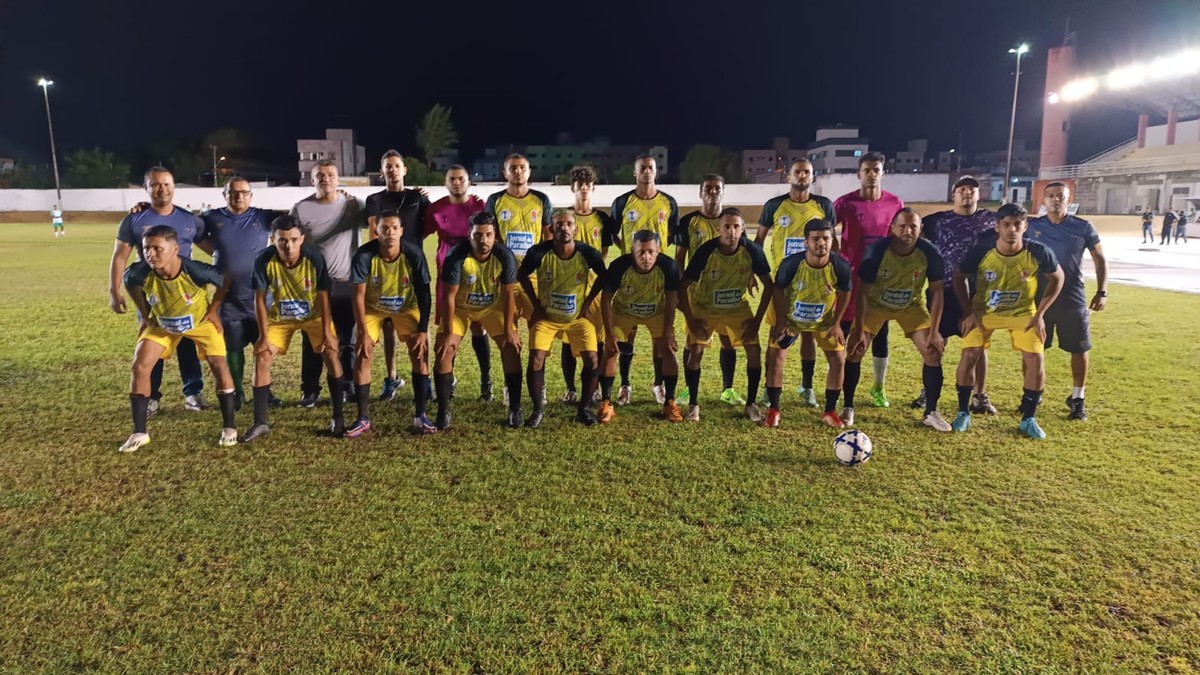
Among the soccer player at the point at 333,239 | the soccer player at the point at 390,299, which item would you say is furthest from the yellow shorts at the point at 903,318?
the soccer player at the point at 333,239

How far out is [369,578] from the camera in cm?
326

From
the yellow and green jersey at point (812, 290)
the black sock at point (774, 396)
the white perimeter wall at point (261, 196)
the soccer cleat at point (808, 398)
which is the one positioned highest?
the white perimeter wall at point (261, 196)

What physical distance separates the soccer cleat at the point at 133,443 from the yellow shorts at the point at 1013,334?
596 cm

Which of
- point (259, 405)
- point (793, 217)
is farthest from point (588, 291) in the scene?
point (259, 405)

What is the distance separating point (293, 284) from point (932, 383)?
15.6ft

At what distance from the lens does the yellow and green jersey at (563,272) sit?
555 centimetres

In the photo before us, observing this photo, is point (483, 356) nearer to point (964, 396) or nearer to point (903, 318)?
point (903, 318)

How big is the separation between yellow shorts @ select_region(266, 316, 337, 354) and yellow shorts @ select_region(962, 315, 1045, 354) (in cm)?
477

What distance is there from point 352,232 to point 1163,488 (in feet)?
19.5

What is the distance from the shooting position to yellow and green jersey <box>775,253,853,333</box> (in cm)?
542

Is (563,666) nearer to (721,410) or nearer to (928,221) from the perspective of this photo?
(721,410)

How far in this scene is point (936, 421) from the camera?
548 cm

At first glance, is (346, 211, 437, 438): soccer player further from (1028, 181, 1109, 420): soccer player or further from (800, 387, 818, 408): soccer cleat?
(1028, 181, 1109, 420): soccer player

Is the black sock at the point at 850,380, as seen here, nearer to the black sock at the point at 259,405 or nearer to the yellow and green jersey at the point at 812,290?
the yellow and green jersey at the point at 812,290
